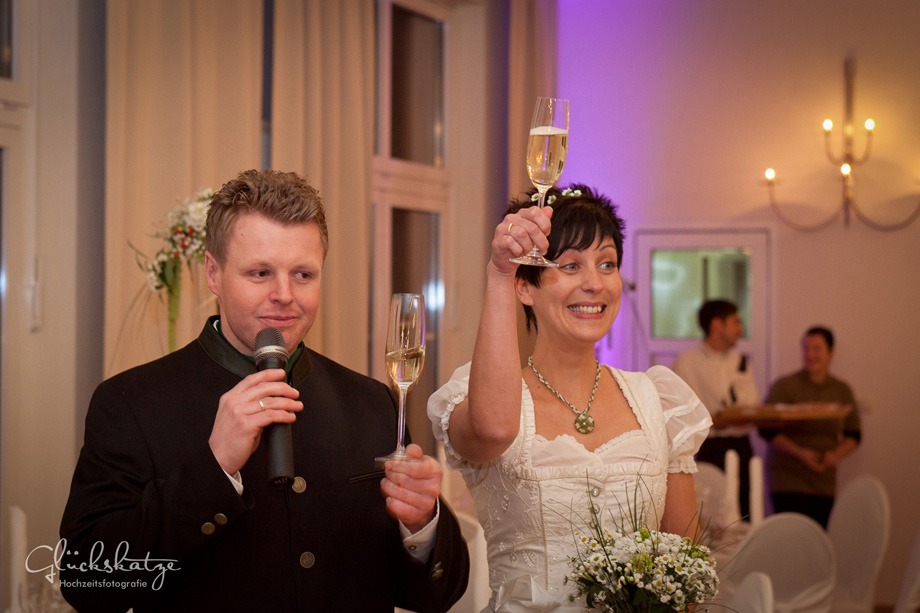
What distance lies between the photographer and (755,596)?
7.10 feet

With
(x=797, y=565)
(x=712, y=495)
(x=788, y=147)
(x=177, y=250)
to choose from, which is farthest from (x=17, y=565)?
(x=788, y=147)

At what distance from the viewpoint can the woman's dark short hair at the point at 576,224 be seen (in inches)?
79.0

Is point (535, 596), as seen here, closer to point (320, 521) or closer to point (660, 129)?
point (320, 521)

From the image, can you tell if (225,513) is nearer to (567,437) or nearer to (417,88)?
(567,437)

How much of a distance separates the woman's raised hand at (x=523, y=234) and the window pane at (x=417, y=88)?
3498 mm

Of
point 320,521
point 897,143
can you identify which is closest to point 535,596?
point 320,521

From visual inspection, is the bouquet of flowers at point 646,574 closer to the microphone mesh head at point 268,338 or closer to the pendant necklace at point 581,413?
the pendant necklace at point 581,413

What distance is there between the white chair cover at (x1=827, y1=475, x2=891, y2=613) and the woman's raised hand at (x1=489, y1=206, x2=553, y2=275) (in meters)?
2.84

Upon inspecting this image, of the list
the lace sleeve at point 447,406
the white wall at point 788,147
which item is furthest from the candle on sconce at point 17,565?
the white wall at point 788,147

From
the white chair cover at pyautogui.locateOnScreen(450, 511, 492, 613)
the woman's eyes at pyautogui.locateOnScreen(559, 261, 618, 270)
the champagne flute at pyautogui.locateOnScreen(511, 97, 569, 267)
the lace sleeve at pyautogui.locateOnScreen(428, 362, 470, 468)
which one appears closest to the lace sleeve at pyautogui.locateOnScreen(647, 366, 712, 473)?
the woman's eyes at pyautogui.locateOnScreen(559, 261, 618, 270)

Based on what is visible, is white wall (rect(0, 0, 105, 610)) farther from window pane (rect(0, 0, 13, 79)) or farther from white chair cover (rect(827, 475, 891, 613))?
white chair cover (rect(827, 475, 891, 613))

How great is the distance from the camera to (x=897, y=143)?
617 cm

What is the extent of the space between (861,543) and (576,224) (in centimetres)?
282

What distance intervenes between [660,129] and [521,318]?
2241mm
